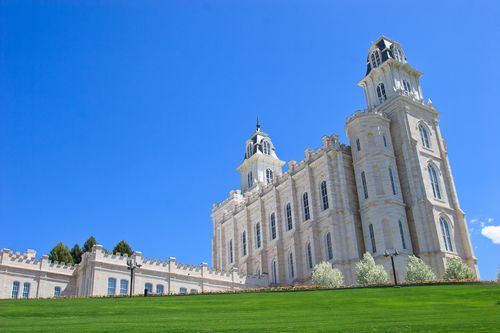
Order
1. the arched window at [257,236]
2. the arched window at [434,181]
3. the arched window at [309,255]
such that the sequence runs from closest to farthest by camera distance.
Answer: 1. the arched window at [434,181]
2. the arched window at [309,255]
3. the arched window at [257,236]

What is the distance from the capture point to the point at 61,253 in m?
69.9

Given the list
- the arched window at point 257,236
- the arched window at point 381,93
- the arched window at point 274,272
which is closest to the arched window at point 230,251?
the arched window at point 257,236

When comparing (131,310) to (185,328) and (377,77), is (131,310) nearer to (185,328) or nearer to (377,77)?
(185,328)

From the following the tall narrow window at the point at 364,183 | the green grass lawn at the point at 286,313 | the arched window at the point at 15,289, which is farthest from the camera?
the tall narrow window at the point at 364,183

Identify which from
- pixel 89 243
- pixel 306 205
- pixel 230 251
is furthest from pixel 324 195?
pixel 89 243

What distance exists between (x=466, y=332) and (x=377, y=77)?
5194cm

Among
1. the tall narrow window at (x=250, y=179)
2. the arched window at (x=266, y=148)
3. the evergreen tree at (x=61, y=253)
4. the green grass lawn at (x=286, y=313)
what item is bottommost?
the green grass lawn at (x=286, y=313)

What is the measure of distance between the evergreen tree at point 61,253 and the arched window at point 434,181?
4582 cm

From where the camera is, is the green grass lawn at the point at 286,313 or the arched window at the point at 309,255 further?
the arched window at the point at 309,255

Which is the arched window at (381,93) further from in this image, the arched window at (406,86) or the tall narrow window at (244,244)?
the tall narrow window at (244,244)

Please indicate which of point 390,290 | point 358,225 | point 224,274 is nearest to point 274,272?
point 224,274

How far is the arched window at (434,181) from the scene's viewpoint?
54.6 metres

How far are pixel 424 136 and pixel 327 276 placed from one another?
69.7ft

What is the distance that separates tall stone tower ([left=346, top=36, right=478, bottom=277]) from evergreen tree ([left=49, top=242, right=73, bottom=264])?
39.0 m
